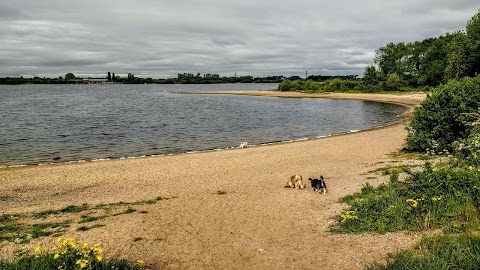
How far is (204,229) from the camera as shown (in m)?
9.91

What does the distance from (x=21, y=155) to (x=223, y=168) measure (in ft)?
51.3

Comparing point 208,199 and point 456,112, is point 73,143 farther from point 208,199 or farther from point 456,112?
point 456,112

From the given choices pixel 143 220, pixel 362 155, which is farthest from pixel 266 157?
pixel 143 220

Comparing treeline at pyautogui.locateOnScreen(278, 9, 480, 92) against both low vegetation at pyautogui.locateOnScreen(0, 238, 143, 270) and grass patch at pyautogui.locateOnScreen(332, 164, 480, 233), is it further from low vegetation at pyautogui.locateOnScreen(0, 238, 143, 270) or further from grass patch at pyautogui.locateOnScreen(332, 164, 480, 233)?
low vegetation at pyautogui.locateOnScreen(0, 238, 143, 270)

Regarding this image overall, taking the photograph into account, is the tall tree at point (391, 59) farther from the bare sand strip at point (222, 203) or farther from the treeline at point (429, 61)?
the bare sand strip at point (222, 203)

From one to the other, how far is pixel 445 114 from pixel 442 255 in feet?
41.6

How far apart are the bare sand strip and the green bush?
2507mm

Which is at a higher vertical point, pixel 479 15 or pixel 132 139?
pixel 479 15

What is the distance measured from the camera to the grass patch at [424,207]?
7809mm

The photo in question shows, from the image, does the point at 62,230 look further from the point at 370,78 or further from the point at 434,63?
the point at 370,78

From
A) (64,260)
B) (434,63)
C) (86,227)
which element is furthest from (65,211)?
A: (434,63)

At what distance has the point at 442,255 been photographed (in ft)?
19.5

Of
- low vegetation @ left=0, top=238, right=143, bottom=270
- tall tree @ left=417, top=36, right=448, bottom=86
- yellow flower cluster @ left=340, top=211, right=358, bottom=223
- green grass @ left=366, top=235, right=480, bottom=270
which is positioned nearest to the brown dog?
yellow flower cluster @ left=340, top=211, right=358, bottom=223

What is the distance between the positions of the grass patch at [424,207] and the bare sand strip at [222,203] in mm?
466
